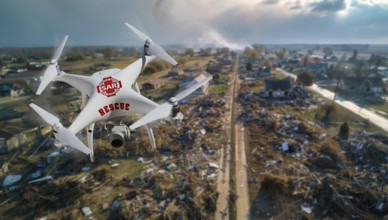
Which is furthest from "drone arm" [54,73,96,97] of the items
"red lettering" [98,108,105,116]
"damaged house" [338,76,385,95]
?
"damaged house" [338,76,385,95]

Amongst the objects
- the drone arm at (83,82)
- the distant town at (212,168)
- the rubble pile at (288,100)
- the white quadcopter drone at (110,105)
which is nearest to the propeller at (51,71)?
the white quadcopter drone at (110,105)

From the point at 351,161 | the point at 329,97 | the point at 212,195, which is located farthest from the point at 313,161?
the point at 329,97

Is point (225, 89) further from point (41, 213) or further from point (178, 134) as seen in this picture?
point (41, 213)

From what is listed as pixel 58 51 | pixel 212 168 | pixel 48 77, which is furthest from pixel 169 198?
pixel 58 51

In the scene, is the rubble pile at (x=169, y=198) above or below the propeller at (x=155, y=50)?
below

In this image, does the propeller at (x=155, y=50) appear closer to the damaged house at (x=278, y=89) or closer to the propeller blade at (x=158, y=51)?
the propeller blade at (x=158, y=51)
